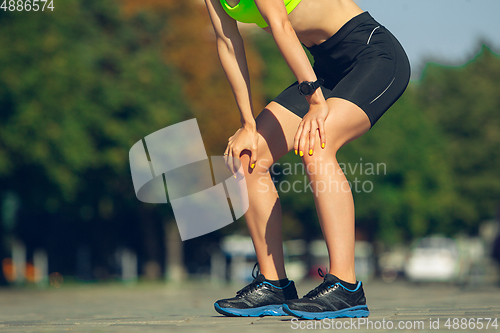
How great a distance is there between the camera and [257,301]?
3.84 metres

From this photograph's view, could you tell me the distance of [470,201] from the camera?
44.9 metres

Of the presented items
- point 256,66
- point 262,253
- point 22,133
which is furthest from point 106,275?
point 262,253

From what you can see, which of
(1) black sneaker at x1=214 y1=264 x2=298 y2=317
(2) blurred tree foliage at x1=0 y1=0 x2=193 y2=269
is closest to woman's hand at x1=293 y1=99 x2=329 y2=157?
(1) black sneaker at x1=214 y1=264 x2=298 y2=317

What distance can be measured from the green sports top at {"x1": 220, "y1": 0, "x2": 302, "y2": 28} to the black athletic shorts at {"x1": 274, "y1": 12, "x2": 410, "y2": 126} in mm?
299

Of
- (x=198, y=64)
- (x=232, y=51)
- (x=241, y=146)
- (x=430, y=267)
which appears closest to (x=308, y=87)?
(x=241, y=146)

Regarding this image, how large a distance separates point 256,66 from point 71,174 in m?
13.8

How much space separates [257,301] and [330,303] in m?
0.49

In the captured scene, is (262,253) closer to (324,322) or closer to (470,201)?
(324,322)

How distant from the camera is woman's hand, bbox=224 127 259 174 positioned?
393 centimetres

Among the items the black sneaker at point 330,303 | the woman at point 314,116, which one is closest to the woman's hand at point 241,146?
the woman at point 314,116

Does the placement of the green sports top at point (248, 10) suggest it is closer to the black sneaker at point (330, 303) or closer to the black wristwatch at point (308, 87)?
the black wristwatch at point (308, 87)

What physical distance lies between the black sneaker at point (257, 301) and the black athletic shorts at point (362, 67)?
972 mm

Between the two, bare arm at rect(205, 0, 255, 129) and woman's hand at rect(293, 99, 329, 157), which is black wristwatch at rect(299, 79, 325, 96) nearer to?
woman's hand at rect(293, 99, 329, 157)

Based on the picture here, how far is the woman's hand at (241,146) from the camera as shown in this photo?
393 centimetres
